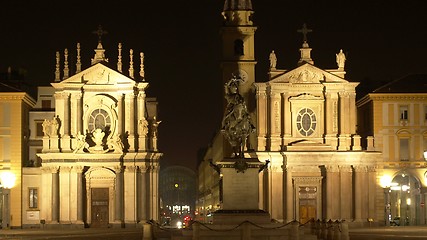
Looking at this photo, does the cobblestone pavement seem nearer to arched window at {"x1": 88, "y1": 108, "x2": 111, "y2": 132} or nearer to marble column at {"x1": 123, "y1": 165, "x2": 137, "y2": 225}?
marble column at {"x1": 123, "y1": 165, "x2": 137, "y2": 225}

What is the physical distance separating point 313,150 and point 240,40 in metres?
10.8

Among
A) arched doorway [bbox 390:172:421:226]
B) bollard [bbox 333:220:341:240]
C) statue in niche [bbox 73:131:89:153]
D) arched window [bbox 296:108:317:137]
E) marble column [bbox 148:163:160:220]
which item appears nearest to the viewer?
bollard [bbox 333:220:341:240]

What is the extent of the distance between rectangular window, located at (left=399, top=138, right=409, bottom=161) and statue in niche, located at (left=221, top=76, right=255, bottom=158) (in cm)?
3876

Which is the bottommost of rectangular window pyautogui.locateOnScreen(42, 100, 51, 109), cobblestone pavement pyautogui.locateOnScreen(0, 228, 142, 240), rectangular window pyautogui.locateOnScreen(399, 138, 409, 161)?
cobblestone pavement pyautogui.locateOnScreen(0, 228, 142, 240)

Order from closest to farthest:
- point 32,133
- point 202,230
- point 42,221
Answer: point 202,230, point 42,221, point 32,133

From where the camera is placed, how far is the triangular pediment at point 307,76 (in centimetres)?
8825

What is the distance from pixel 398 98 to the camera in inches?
3541

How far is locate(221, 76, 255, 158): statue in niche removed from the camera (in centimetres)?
5331

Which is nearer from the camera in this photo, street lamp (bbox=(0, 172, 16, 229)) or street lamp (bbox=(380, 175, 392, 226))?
street lamp (bbox=(0, 172, 16, 229))

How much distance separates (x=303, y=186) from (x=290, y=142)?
364cm

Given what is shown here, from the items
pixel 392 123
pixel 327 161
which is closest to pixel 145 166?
pixel 327 161

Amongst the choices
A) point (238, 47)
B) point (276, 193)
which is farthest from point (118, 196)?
point (238, 47)

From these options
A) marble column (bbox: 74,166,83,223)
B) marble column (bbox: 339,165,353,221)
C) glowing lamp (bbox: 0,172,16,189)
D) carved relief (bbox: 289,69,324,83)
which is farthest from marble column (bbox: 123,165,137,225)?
marble column (bbox: 339,165,353,221)

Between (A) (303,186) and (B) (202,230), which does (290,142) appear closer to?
(A) (303,186)
